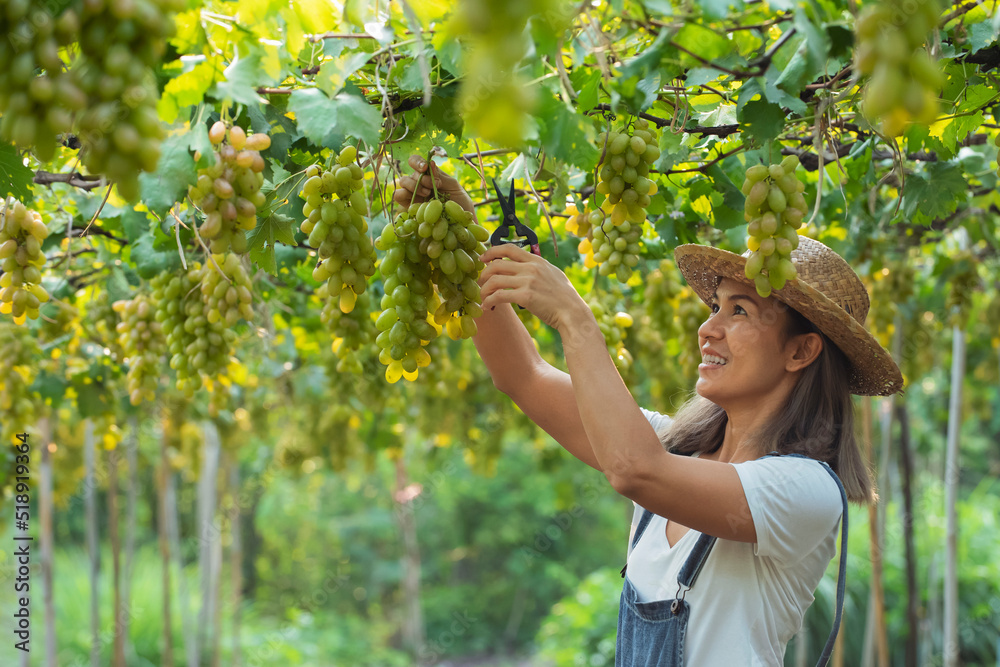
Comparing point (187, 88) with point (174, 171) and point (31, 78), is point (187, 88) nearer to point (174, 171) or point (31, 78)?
point (174, 171)

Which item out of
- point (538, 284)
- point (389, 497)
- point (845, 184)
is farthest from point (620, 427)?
point (389, 497)

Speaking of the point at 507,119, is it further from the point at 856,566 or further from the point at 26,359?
the point at 856,566

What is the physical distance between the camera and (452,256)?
1067 mm

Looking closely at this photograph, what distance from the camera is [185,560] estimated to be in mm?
8422

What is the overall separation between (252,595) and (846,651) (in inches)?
257

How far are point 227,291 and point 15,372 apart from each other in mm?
1126

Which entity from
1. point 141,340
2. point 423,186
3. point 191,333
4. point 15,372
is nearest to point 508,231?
point 423,186

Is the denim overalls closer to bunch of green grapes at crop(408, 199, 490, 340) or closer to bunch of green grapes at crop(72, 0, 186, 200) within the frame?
bunch of green grapes at crop(408, 199, 490, 340)

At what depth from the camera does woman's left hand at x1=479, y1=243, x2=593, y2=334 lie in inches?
43.9

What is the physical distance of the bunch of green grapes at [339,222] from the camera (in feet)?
3.34

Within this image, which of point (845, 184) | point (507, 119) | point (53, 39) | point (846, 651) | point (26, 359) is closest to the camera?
point (507, 119)

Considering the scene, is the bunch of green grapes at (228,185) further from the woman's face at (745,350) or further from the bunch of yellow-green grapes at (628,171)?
the woman's face at (745,350)

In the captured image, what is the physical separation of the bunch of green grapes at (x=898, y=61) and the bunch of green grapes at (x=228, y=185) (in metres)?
0.66

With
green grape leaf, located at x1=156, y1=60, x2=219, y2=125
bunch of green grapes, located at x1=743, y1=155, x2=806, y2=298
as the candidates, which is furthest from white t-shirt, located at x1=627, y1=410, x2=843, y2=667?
green grape leaf, located at x1=156, y1=60, x2=219, y2=125
